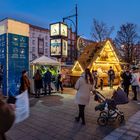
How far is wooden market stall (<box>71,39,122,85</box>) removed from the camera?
1944 cm

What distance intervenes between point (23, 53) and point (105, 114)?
750 cm

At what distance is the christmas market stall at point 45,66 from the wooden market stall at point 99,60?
368 centimetres

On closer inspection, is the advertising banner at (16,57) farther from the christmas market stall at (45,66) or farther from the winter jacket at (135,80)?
the winter jacket at (135,80)

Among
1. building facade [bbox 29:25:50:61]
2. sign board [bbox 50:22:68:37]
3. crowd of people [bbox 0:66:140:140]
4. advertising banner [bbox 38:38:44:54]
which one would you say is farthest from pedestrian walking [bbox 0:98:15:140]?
advertising banner [bbox 38:38:44:54]

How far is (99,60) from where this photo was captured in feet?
66.3

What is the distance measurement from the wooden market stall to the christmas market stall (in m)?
3.68

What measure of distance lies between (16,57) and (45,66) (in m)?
3.00

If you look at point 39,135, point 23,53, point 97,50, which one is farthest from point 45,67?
point 39,135

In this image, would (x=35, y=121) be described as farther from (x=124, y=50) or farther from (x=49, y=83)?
(x=124, y=50)

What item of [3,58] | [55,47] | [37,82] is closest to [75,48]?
[55,47]

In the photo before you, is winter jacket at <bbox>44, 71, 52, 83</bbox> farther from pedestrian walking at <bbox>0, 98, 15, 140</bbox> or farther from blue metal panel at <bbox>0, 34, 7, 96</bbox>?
pedestrian walking at <bbox>0, 98, 15, 140</bbox>

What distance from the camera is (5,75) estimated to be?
12359mm

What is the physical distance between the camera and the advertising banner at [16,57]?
12.5m

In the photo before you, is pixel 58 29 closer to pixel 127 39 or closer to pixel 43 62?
pixel 43 62
